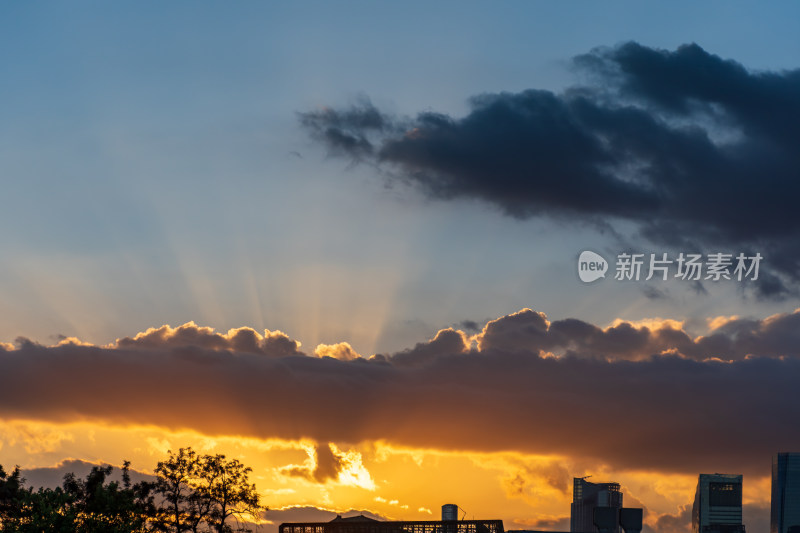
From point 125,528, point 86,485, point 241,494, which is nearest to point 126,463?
point 86,485

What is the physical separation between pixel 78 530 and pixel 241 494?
3978 centimetres

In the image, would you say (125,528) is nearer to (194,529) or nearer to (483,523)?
(194,529)

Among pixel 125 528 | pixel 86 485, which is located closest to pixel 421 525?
pixel 86 485

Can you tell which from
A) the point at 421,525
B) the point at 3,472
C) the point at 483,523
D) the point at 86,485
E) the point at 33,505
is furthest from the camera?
the point at 421,525

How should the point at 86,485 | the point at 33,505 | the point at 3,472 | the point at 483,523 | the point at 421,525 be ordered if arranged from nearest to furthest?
the point at 33,505 → the point at 86,485 → the point at 3,472 → the point at 483,523 → the point at 421,525

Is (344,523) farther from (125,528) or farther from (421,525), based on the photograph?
(125,528)

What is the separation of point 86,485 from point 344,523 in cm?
7795

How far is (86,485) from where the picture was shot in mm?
129875

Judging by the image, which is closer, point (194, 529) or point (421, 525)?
point (194, 529)

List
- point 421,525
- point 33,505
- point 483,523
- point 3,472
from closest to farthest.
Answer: point 33,505 < point 3,472 < point 483,523 < point 421,525

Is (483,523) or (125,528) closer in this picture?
(125,528)

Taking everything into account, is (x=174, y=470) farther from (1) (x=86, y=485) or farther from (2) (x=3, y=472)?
(2) (x=3, y=472)

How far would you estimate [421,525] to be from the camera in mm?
196500

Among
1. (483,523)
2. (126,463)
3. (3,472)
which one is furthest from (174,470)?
(483,523)
